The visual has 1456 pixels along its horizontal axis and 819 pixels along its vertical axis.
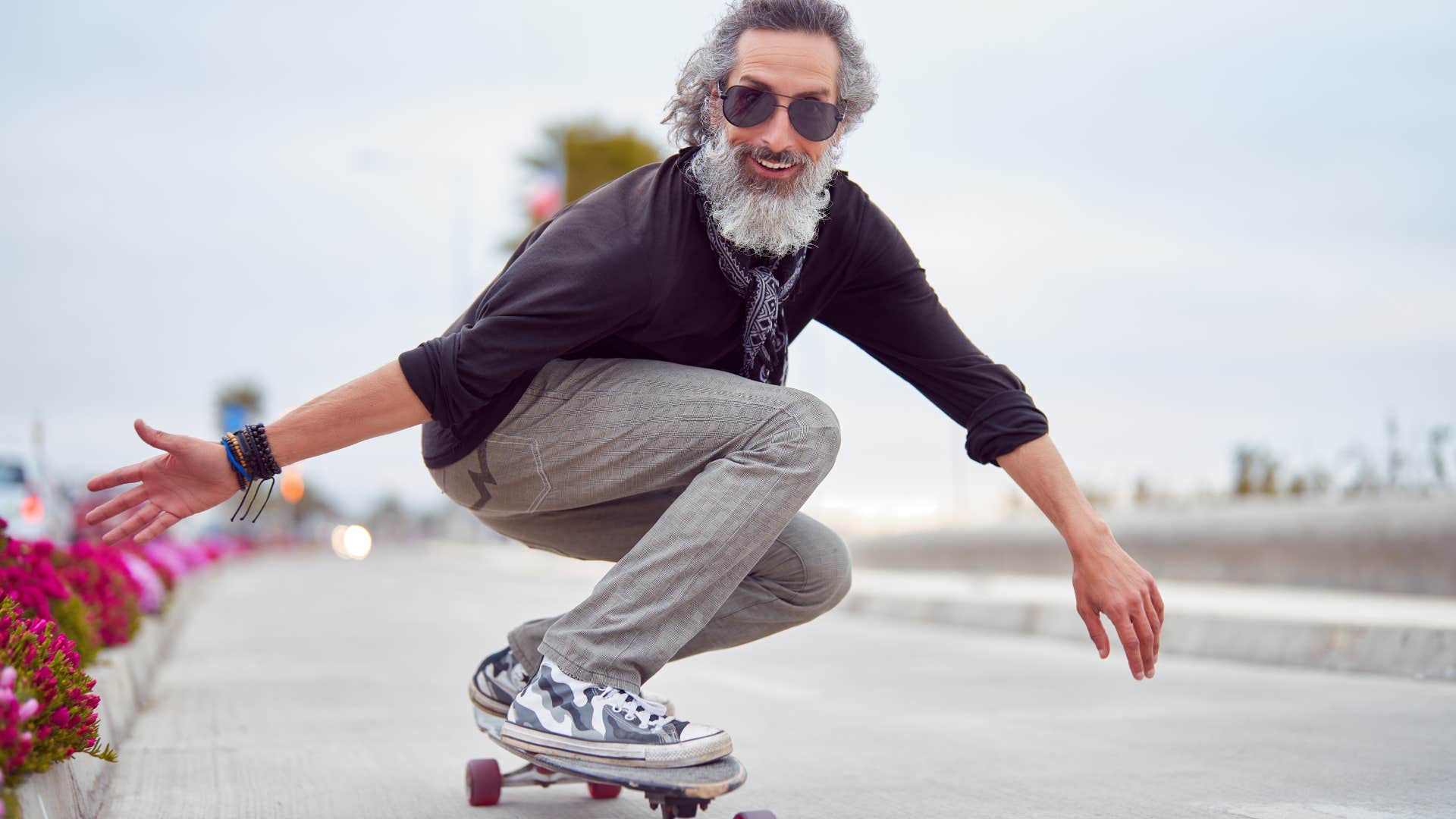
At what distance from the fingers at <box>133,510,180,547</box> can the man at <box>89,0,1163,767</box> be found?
0.01 metres

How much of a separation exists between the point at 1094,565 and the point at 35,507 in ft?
46.0

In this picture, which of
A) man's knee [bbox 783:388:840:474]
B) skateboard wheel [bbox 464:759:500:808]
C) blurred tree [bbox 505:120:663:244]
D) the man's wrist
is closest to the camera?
man's knee [bbox 783:388:840:474]

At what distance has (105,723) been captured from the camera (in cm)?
449

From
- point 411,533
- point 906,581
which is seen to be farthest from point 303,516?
point 906,581

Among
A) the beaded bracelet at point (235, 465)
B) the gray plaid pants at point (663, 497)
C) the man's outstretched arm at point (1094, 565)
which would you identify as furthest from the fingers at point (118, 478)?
the man's outstretched arm at point (1094, 565)

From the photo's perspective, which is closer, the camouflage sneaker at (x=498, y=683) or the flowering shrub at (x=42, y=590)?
the camouflage sneaker at (x=498, y=683)

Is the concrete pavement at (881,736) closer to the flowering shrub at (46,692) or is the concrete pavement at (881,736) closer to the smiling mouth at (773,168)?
the flowering shrub at (46,692)

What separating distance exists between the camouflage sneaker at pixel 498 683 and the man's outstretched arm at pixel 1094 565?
3.27ft

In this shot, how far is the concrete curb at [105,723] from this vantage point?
286cm

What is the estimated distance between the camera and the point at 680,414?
121 inches

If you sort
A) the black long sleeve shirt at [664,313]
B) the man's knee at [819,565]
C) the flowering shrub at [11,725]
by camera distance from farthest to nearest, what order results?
the man's knee at [819,565] → the black long sleeve shirt at [664,313] → the flowering shrub at [11,725]

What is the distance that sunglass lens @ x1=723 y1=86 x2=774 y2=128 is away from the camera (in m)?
3.17

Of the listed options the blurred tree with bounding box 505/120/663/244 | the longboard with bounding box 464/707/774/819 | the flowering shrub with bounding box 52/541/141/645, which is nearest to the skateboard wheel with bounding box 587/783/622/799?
the longboard with bounding box 464/707/774/819

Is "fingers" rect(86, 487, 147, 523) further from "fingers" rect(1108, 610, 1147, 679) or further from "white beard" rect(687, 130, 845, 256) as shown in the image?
"fingers" rect(1108, 610, 1147, 679)
